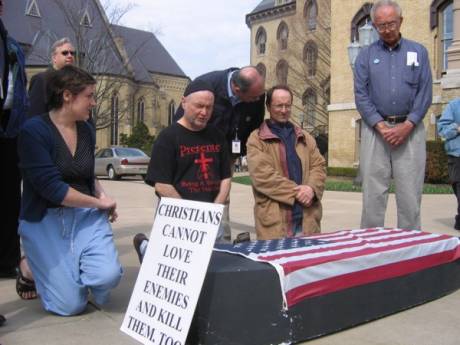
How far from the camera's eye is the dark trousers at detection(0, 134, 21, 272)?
483cm

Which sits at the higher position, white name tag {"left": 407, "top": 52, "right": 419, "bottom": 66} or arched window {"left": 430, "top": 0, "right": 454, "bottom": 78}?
arched window {"left": 430, "top": 0, "right": 454, "bottom": 78}

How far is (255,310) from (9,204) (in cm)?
280

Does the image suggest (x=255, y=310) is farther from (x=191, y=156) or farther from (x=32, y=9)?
(x=32, y=9)

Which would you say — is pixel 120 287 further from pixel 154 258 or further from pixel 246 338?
pixel 246 338

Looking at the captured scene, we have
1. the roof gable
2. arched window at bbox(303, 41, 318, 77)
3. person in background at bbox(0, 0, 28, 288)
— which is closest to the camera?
person in background at bbox(0, 0, 28, 288)

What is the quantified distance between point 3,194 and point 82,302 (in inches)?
62.8

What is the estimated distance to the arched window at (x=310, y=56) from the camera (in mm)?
43259

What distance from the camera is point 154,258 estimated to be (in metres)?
3.31

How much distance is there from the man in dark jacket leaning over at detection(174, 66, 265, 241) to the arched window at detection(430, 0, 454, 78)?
2187 cm

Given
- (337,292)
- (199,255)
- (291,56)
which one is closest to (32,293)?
(199,255)

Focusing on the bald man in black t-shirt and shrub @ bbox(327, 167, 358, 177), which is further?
shrub @ bbox(327, 167, 358, 177)

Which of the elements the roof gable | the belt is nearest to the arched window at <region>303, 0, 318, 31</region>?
the roof gable

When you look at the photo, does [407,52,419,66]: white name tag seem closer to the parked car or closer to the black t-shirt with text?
the black t-shirt with text

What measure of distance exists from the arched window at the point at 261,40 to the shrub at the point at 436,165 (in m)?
37.2
